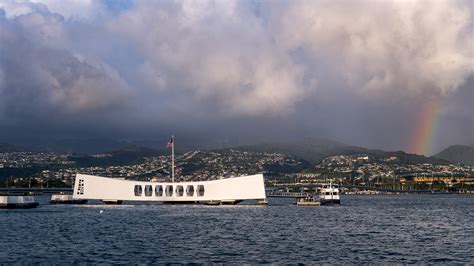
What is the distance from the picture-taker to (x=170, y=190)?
151625 millimetres

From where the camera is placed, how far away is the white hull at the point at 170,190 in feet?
470

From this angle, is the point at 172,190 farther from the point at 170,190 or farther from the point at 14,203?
the point at 14,203

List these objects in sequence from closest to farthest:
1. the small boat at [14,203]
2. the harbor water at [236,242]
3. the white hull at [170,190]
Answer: the harbor water at [236,242] < the white hull at [170,190] < the small boat at [14,203]

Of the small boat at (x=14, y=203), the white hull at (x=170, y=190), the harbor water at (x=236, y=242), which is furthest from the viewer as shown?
the small boat at (x=14, y=203)

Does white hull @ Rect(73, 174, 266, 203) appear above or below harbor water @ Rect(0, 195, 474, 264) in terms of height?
above

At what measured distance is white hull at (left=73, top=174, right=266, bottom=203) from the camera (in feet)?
470

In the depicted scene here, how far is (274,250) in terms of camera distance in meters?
55.1

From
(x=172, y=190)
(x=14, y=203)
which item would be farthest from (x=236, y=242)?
(x=14, y=203)

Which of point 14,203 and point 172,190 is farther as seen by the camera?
point 172,190

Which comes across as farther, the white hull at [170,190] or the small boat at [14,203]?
the small boat at [14,203]

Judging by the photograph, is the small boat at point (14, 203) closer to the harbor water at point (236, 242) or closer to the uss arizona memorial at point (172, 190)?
the uss arizona memorial at point (172, 190)

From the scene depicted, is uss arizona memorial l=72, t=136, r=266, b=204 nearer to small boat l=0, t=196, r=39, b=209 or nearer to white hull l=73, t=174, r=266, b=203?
white hull l=73, t=174, r=266, b=203

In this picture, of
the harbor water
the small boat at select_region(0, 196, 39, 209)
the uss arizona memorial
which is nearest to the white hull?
the uss arizona memorial

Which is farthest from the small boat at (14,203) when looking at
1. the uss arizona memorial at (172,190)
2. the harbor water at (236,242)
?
the harbor water at (236,242)
